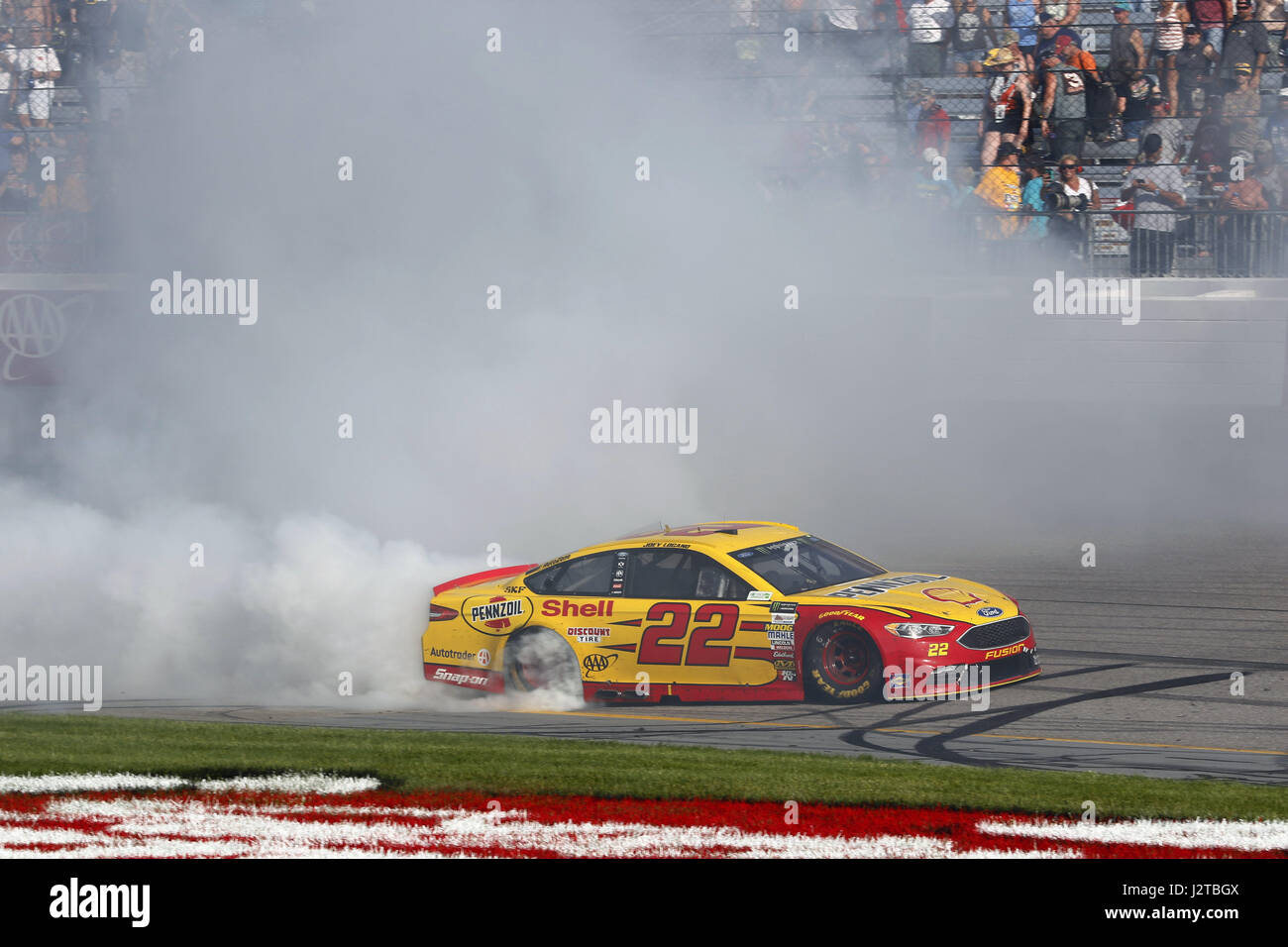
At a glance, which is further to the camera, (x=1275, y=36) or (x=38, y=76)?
(x=38, y=76)

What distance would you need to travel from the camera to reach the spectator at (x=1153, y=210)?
17.3m

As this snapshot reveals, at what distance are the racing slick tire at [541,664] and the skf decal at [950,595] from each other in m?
2.05

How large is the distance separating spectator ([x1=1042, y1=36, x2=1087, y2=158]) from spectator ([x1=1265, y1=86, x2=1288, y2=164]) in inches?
72.3

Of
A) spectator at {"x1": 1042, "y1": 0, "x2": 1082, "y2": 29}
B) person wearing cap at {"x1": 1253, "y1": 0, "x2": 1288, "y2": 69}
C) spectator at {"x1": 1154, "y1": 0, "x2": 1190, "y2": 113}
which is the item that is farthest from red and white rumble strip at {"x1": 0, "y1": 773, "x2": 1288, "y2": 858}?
spectator at {"x1": 1042, "y1": 0, "x2": 1082, "y2": 29}

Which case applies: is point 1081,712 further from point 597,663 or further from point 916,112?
point 916,112

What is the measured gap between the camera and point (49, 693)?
10.6 meters

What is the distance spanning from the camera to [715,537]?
9.83m

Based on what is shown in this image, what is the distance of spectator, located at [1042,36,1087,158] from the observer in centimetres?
1759

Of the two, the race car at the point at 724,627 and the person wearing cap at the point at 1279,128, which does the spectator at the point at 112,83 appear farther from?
the person wearing cap at the point at 1279,128

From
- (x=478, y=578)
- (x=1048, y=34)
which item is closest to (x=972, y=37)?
(x=1048, y=34)

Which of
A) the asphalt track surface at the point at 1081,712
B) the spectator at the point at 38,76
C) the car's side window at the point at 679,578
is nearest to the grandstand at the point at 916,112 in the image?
the asphalt track surface at the point at 1081,712

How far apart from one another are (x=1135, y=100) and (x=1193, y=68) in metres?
0.66
